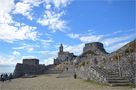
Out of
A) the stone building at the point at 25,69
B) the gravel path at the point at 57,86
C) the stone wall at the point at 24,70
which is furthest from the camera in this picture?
the stone building at the point at 25,69

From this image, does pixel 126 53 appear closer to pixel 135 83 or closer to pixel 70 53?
pixel 135 83

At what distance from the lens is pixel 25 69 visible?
37.6m

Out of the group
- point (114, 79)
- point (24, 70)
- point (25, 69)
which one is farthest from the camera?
point (25, 69)

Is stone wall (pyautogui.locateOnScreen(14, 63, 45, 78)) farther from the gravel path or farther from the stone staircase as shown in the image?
the stone staircase

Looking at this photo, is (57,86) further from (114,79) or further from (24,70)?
(24,70)

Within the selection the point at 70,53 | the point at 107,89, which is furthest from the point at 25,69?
the point at 70,53

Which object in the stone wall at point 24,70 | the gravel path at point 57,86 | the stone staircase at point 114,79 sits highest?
the stone wall at point 24,70

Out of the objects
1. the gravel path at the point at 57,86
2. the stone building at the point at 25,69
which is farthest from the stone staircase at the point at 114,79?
the stone building at the point at 25,69

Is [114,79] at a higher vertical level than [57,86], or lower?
higher

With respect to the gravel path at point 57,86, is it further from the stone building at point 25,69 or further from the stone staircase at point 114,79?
the stone building at point 25,69

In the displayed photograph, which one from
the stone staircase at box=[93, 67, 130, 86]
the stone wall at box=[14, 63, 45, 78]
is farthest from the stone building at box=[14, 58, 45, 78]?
the stone staircase at box=[93, 67, 130, 86]

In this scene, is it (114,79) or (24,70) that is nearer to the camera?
(114,79)

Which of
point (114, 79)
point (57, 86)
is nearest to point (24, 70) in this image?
point (57, 86)

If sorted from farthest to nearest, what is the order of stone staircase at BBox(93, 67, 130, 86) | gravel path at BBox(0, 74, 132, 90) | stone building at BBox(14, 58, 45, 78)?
stone building at BBox(14, 58, 45, 78) < stone staircase at BBox(93, 67, 130, 86) < gravel path at BBox(0, 74, 132, 90)
